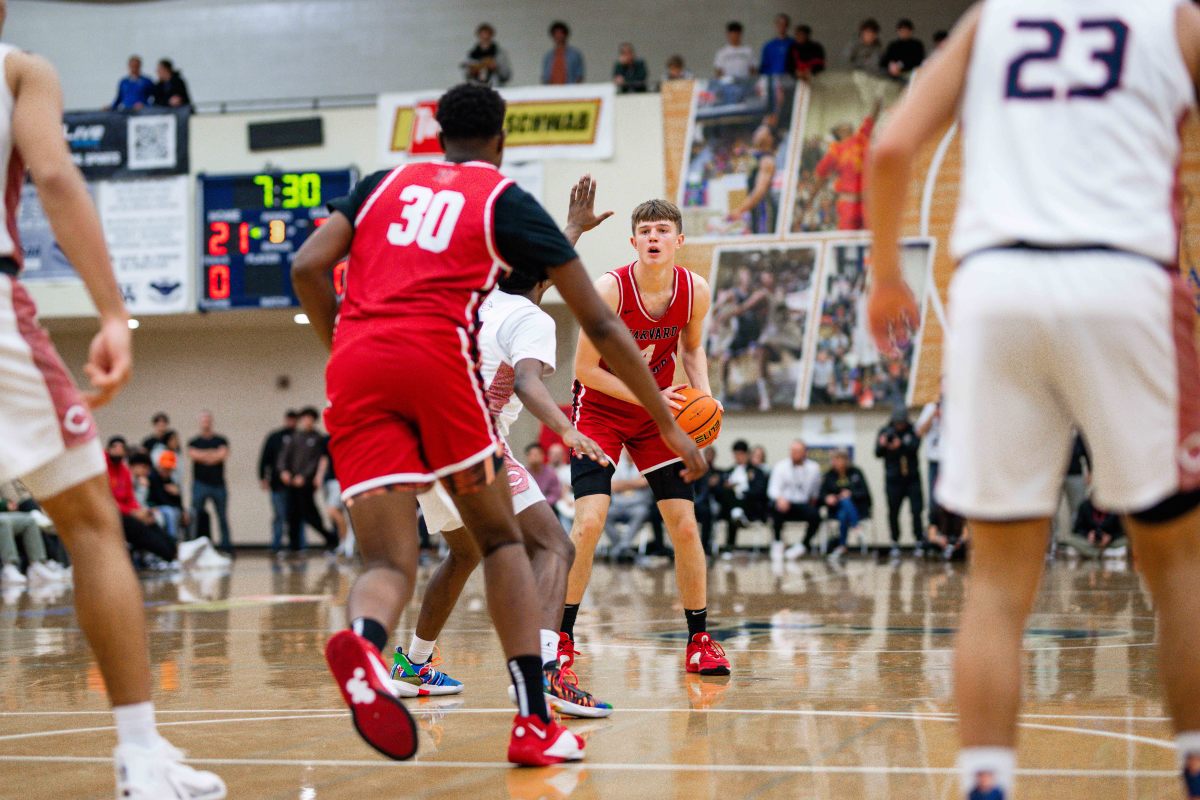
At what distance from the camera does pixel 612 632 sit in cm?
750

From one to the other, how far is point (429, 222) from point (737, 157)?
14.3 m

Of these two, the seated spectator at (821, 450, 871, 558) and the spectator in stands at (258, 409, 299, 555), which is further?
the spectator in stands at (258, 409, 299, 555)

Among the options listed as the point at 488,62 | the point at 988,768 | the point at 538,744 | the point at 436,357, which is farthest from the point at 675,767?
the point at 488,62

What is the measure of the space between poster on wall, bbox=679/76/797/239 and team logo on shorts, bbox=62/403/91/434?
14.8 m

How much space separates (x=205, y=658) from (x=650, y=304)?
111 inches

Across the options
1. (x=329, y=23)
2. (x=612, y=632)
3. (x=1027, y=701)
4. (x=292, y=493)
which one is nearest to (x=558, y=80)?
(x=329, y=23)

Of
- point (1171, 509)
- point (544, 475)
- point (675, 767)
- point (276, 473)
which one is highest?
point (1171, 509)

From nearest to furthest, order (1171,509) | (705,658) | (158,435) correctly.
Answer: (1171,509), (705,658), (158,435)

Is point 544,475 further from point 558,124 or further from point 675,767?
point 675,767

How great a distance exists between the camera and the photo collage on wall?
17156 mm

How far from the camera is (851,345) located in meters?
17.2

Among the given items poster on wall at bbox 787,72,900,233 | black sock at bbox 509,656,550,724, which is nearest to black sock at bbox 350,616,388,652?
black sock at bbox 509,656,550,724

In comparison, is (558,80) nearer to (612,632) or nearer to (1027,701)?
(612,632)

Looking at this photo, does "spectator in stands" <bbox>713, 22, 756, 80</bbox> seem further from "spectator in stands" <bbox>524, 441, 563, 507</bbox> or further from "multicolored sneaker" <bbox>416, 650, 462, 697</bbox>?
"multicolored sneaker" <bbox>416, 650, 462, 697</bbox>
